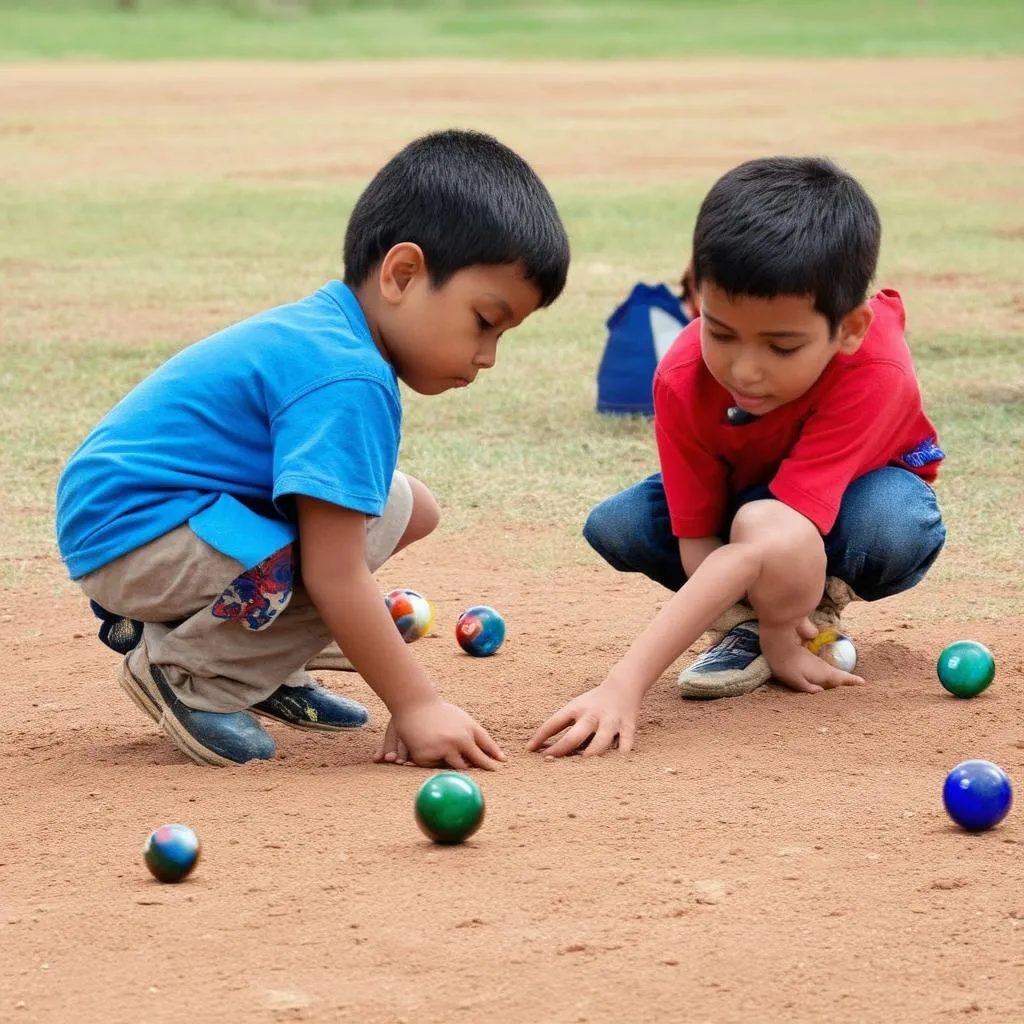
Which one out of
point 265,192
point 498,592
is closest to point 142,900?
point 498,592

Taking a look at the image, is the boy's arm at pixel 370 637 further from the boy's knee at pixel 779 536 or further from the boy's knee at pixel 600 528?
the boy's knee at pixel 600 528

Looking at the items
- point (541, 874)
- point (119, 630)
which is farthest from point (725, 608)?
point (119, 630)

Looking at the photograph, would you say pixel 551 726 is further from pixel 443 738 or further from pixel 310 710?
pixel 310 710

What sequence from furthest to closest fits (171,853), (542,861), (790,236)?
1. (790,236)
2. (542,861)
3. (171,853)

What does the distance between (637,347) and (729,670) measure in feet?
11.6

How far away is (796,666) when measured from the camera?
4258mm

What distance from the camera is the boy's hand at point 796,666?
4.23 meters

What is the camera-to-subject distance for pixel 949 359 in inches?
344

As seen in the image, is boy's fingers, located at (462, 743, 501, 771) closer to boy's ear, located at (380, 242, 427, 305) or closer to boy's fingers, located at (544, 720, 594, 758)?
boy's fingers, located at (544, 720, 594, 758)

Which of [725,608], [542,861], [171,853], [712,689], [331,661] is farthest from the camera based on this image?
[331,661]

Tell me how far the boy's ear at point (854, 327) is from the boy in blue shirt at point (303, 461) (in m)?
0.66

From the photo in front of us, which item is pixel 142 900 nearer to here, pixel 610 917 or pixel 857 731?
pixel 610 917

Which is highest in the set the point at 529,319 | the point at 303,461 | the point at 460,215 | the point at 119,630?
the point at 460,215

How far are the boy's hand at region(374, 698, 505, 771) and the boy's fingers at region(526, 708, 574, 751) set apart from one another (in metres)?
0.10
